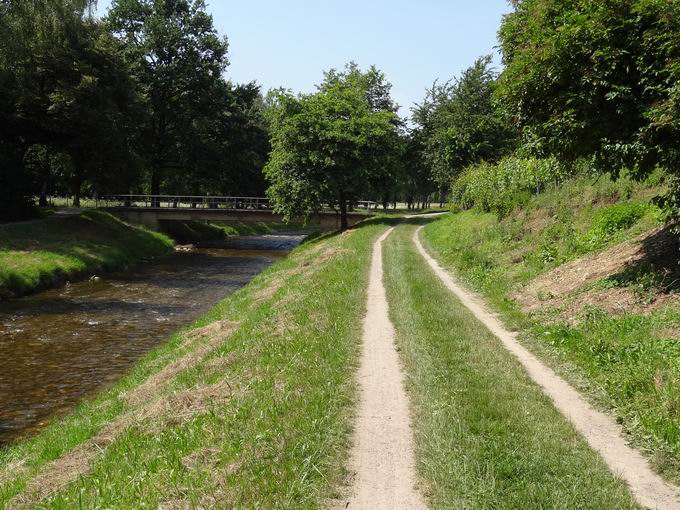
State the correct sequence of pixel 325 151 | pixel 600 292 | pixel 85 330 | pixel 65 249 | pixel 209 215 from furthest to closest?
pixel 209 215 < pixel 325 151 < pixel 65 249 < pixel 85 330 < pixel 600 292

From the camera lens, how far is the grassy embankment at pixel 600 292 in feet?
24.2

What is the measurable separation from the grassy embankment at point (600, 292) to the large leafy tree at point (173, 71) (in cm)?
4604

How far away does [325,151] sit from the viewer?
4056 cm

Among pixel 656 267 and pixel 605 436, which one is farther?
pixel 656 267

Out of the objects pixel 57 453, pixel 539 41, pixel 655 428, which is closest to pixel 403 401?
pixel 655 428

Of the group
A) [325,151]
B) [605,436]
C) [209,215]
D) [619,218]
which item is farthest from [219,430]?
[209,215]

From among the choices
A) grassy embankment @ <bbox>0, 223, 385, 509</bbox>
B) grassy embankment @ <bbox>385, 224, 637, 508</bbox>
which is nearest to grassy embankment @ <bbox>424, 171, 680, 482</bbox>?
grassy embankment @ <bbox>385, 224, 637, 508</bbox>

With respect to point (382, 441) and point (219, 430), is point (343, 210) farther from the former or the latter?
point (382, 441)

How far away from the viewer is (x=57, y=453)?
870 centimetres

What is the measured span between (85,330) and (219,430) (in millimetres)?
14087

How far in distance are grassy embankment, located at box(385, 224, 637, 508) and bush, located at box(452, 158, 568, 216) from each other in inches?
585

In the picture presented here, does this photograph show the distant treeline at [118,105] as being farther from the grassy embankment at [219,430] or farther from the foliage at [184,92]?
the grassy embankment at [219,430]

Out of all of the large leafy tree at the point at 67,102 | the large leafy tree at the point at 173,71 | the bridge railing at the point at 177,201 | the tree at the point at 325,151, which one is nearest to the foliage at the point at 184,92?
the large leafy tree at the point at 173,71

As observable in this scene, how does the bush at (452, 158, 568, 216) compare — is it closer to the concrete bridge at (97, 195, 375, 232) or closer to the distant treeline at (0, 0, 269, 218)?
the concrete bridge at (97, 195, 375, 232)
